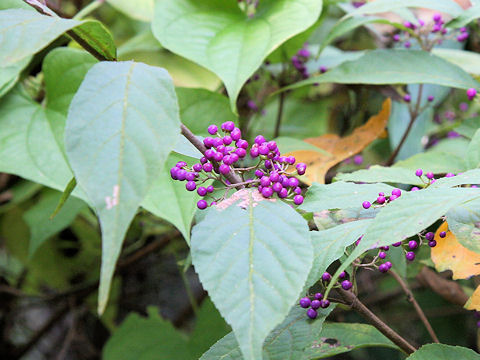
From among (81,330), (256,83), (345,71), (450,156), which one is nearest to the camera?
(450,156)

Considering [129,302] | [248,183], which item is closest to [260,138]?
[248,183]

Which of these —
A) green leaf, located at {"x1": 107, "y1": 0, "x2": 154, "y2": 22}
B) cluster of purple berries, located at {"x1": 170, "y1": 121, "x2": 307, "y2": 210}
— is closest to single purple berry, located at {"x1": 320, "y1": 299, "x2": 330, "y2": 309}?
cluster of purple berries, located at {"x1": 170, "y1": 121, "x2": 307, "y2": 210}

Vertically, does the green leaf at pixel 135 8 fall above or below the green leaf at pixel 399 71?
below

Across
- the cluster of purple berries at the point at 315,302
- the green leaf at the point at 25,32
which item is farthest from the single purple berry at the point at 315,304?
the green leaf at the point at 25,32

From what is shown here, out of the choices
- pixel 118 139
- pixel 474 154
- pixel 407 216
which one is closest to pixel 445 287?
pixel 474 154

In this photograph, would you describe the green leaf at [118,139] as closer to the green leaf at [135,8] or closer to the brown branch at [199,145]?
the brown branch at [199,145]

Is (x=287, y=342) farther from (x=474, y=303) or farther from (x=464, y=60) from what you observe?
(x=464, y=60)

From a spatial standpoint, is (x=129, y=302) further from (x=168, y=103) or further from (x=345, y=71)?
(x=168, y=103)
